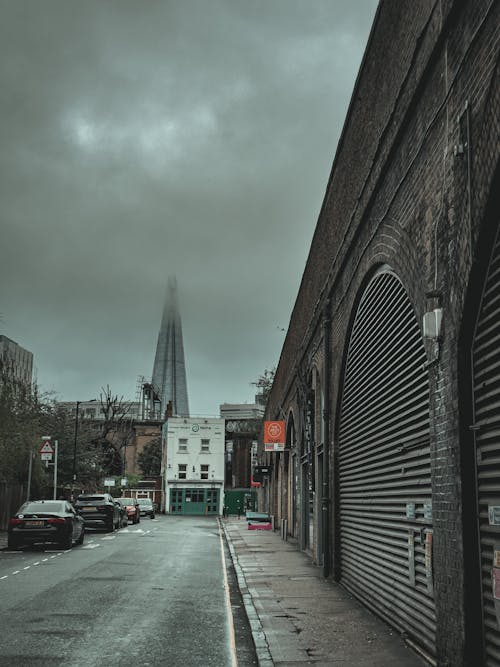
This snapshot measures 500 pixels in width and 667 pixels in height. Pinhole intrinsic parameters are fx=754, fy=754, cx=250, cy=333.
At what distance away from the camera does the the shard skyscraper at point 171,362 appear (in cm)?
19238

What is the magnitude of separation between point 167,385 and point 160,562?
17450 cm

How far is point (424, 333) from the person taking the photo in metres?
7.21

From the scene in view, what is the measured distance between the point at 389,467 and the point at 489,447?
3.85 meters

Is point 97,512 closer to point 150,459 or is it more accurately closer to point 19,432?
point 19,432

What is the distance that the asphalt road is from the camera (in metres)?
7.88

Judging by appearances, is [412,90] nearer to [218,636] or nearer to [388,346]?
[388,346]

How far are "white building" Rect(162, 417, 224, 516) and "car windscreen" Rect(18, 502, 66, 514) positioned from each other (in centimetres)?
5484

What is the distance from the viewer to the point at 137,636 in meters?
8.87

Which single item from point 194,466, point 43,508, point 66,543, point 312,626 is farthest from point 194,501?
point 312,626

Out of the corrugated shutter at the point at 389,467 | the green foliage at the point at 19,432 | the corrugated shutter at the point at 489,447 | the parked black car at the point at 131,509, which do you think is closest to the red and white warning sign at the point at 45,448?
the green foliage at the point at 19,432

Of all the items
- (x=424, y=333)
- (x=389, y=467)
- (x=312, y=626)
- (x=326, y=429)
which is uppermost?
(x=424, y=333)

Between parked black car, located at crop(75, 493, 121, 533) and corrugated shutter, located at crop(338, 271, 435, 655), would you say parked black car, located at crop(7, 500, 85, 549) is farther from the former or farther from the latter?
corrugated shutter, located at crop(338, 271, 435, 655)

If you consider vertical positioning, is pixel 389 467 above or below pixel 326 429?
below

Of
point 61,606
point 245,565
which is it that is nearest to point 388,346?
point 61,606
